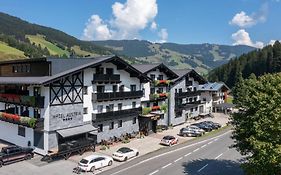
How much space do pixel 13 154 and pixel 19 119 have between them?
17.9 feet

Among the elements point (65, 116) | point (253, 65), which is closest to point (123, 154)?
point (65, 116)

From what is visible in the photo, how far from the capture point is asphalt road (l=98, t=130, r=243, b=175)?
3544 cm

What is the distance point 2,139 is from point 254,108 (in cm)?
3810

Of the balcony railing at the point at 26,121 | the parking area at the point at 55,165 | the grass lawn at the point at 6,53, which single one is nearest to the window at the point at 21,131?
the balcony railing at the point at 26,121

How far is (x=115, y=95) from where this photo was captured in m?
48.5

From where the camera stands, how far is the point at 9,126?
153 ft

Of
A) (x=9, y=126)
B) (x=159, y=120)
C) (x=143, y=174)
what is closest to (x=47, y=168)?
(x=143, y=174)

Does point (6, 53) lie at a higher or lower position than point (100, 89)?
higher

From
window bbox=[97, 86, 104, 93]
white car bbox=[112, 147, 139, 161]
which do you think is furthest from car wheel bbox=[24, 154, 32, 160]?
window bbox=[97, 86, 104, 93]

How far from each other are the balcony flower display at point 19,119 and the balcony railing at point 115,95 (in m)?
9.47

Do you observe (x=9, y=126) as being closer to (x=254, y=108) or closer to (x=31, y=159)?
(x=31, y=159)

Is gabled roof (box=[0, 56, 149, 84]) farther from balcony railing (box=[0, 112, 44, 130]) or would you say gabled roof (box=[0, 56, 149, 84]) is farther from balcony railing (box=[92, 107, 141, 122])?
balcony railing (box=[92, 107, 141, 122])

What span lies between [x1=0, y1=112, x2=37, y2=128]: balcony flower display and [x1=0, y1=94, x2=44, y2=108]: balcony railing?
1.81m

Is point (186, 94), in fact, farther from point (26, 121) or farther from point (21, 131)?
point (26, 121)
